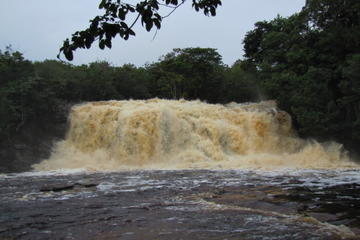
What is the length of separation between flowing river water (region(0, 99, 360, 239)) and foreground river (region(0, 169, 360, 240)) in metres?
0.02

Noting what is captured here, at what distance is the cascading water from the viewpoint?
17891mm

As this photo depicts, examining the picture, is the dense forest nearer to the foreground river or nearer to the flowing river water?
the flowing river water

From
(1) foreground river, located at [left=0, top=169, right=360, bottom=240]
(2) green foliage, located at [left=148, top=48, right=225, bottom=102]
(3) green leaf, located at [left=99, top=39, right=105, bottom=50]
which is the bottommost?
(1) foreground river, located at [left=0, top=169, right=360, bottom=240]

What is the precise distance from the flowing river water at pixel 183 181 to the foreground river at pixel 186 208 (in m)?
0.02

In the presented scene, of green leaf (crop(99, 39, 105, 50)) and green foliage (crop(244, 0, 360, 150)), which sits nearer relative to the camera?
green leaf (crop(99, 39, 105, 50))

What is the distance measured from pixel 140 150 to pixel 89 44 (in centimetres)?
1486

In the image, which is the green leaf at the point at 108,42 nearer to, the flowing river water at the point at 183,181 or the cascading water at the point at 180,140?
the flowing river water at the point at 183,181

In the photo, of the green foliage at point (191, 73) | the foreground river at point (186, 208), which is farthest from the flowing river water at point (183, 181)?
the green foliage at point (191, 73)

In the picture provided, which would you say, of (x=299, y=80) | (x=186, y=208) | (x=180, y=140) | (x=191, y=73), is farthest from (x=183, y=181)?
(x=191, y=73)

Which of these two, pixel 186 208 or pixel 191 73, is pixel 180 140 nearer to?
pixel 186 208

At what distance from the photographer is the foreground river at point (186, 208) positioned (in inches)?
249

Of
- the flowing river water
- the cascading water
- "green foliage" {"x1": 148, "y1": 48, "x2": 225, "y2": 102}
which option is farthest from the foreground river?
"green foliage" {"x1": 148, "y1": 48, "x2": 225, "y2": 102}

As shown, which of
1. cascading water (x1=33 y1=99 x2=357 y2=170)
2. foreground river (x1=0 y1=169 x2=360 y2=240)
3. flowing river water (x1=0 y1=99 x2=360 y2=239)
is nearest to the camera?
foreground river (x1=0 y1=169 x2=360 y2=240)

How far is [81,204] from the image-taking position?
873 centimetres
